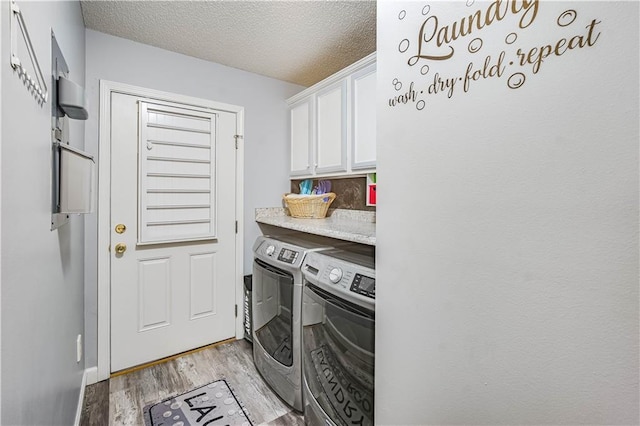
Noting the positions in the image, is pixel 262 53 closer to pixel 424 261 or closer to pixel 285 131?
pixel 285 131

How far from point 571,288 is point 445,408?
1.67 feet

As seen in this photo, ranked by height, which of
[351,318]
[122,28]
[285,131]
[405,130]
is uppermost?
[122,28]

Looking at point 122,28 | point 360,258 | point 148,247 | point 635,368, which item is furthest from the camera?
point 148,247

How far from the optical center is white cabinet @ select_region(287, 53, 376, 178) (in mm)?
1977

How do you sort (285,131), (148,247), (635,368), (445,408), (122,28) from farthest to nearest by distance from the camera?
(285,131)
(148,247)
(122,28)
(445,408)
(635,368)

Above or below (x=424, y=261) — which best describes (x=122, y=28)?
above

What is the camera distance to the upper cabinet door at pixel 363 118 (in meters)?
1.94

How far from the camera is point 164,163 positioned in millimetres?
2250

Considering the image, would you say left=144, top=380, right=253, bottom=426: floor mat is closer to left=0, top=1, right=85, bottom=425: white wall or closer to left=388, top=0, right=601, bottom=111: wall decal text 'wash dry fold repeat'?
left=0, top=1, right=85, bottom=425: white wall

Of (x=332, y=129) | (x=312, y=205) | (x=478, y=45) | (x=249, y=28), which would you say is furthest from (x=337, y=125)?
(x=478, y=45)

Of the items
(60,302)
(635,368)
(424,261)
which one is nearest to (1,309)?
(60,302)

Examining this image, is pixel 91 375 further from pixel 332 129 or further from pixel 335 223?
pixel 332 129

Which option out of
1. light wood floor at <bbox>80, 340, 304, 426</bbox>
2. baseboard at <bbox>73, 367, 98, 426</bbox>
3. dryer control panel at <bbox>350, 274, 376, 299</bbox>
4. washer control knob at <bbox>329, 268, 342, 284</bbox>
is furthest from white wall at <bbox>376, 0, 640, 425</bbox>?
baseboard at <bbox>73, 367, 98, 426</bbox>

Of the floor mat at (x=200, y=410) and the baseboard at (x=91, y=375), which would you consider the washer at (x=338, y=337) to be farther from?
the baseboard at (x=91, y=375)
